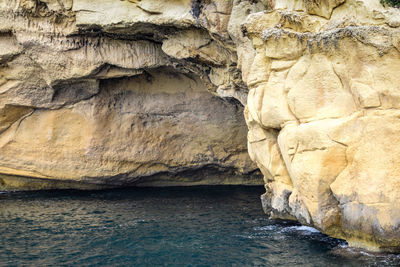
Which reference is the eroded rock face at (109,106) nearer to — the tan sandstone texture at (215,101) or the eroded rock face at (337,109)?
the tan sandstone texture at (215,101)

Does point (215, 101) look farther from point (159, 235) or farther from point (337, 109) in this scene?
point (337, 109)

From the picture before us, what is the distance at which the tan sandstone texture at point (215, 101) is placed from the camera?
1295 centimetres

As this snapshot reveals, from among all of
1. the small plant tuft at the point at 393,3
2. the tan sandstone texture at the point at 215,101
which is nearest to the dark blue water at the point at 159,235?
the tan sandstone texture at the point at 215,101

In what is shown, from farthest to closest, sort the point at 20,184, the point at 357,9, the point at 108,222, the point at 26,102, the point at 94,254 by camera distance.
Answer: the point at 20,184, the point at 26,102, the point at 108,222, the point at 94,254, the point at 357,9

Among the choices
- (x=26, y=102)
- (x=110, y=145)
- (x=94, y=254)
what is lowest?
(x=94, y=254)

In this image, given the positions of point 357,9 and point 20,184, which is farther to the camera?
point 20,184

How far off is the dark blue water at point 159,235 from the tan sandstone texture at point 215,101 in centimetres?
87

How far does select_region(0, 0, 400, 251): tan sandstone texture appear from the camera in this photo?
1295cm

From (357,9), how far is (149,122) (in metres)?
13.0

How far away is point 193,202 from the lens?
2109cm

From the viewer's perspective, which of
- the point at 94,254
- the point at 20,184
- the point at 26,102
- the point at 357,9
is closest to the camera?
the point at 357,9

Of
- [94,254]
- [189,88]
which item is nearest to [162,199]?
[189,88]

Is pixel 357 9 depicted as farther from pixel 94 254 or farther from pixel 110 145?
pixel 110 145

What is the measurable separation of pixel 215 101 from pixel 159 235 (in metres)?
9.35
